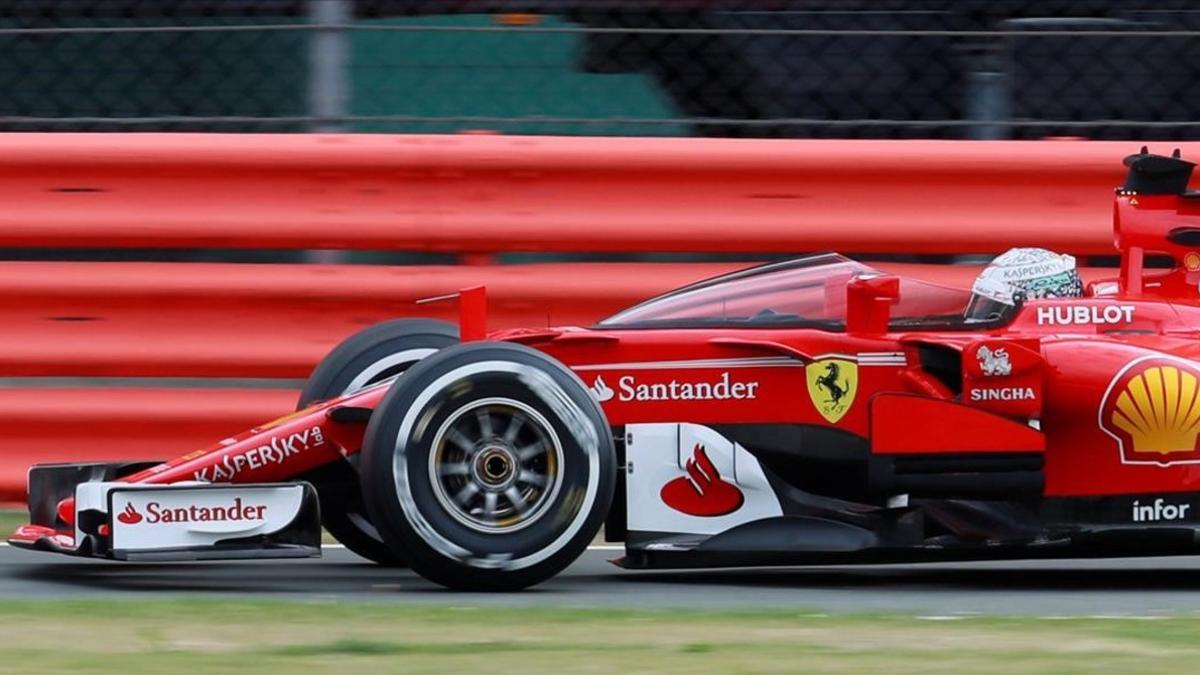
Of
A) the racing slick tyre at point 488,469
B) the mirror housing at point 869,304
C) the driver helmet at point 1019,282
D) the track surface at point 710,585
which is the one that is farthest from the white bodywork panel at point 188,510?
the driver helmet at point 1019,282

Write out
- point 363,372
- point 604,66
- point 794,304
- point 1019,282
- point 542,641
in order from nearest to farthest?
1. point 542,641
2. point 794,304
3. point 1019,282
4. point 363,372
5. point 604,66

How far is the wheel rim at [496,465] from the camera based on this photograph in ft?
18.7

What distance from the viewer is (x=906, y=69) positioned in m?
7.88

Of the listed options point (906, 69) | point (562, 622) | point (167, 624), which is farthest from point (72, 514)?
point (906, 69)

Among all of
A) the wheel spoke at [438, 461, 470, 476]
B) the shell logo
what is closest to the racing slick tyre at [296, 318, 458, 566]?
the wheel spoke at [438, 461, 470, 476]

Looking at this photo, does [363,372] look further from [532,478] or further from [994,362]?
[994,362]

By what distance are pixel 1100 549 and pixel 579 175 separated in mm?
2443

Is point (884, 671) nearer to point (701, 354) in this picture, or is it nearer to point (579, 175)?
point (701, 354)

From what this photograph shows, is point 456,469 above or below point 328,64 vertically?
below

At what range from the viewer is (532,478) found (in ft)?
18.8

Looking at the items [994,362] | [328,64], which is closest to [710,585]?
[994,362]

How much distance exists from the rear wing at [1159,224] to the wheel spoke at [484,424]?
2.03 meters

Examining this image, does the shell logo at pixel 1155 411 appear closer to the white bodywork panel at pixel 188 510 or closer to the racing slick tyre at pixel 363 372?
the racing slick tyre at pixel 363 372

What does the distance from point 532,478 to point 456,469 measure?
200mm
